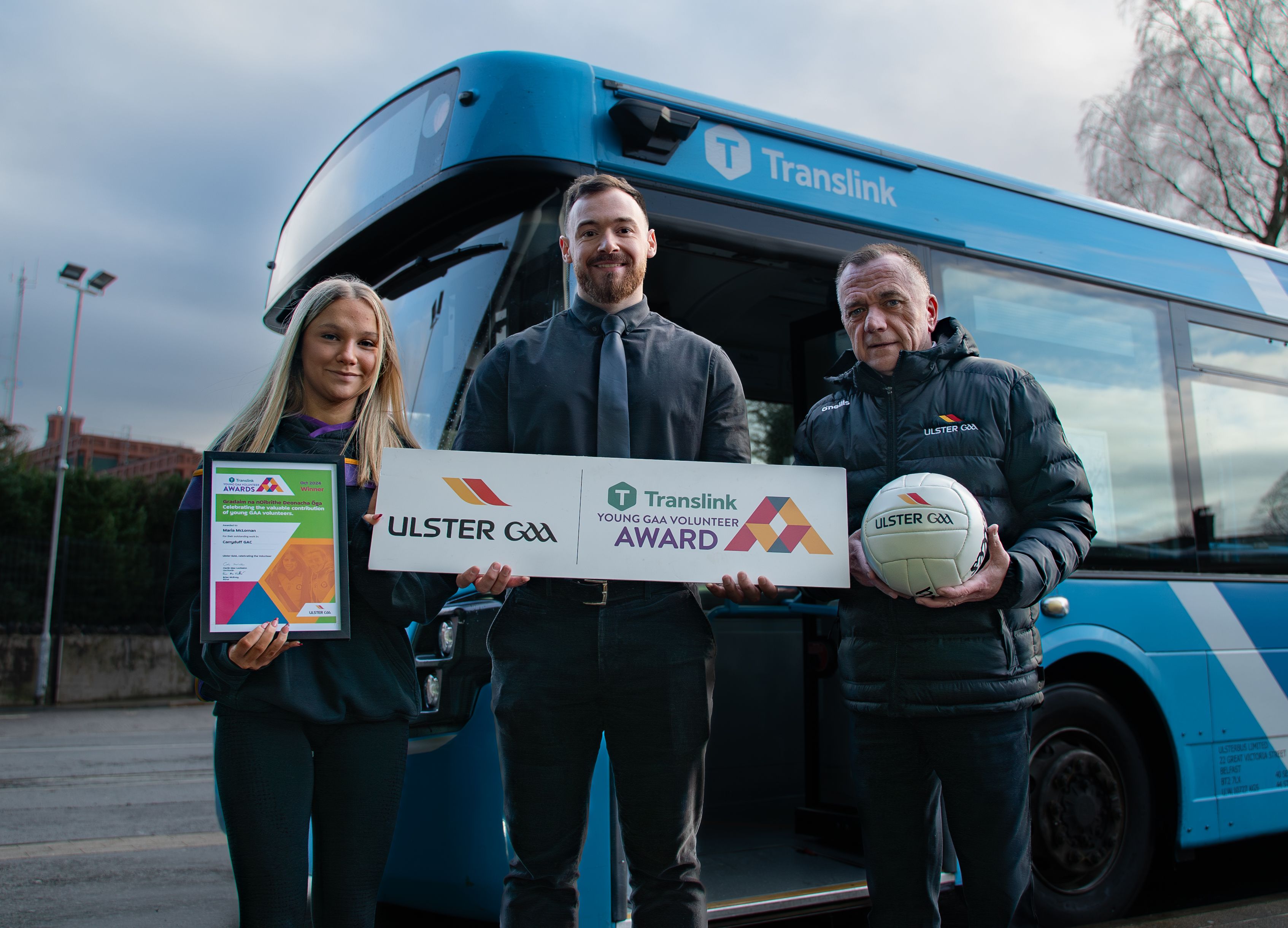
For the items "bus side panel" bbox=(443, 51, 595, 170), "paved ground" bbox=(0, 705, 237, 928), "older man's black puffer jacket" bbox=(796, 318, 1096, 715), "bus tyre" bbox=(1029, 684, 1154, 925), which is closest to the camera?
"older man's black puffer jacket" bbox=(796, 318, 1096, 715)

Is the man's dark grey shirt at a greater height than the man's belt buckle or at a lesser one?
greater

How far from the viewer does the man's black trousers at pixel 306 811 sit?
1868 mm

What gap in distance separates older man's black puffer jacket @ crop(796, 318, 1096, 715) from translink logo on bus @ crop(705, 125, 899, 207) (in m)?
1.21

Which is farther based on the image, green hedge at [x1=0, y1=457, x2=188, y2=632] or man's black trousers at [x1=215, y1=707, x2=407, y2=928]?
green hedge at [x1=0, y1=457, x2=188, y2=632]

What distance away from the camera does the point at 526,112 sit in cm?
300

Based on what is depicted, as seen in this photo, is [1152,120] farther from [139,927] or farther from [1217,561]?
[139,927]

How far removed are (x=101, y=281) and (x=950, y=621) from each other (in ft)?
67.4

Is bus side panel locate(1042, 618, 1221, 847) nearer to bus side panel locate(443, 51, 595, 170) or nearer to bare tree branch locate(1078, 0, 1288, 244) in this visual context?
bus side panel locate(443, 51, 595, 170)

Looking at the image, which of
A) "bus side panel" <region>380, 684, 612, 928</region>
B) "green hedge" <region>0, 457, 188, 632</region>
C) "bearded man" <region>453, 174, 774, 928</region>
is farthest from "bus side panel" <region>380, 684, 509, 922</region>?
"green hedge" <region>0, 457, 188, 632</region>

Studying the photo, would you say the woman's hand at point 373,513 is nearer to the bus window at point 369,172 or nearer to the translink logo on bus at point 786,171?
the bus window at point 369,172

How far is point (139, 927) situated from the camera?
144 inches

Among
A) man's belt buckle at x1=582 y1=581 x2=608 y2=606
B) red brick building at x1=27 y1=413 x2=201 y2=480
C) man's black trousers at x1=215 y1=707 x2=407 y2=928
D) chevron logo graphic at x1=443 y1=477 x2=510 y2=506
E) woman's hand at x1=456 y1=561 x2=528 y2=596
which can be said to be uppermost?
red brick building at x1=27 y1=413 x2=201 y2=480

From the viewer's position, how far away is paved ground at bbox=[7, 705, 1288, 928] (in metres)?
3.84

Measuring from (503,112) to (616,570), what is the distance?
66.5 inches
